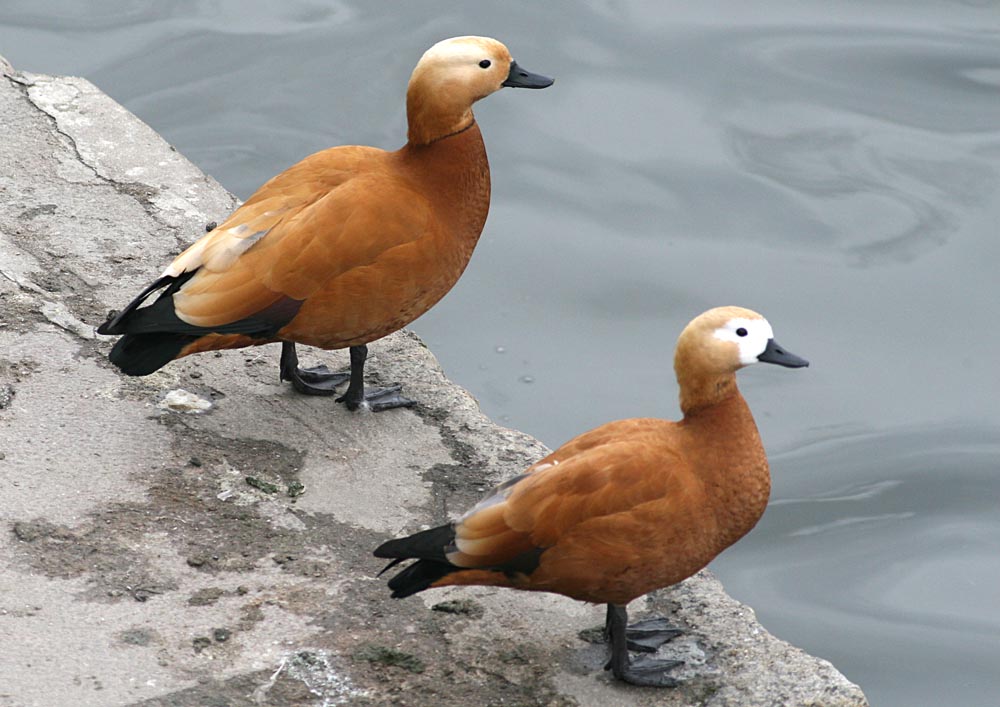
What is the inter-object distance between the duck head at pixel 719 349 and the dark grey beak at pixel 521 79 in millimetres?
1397

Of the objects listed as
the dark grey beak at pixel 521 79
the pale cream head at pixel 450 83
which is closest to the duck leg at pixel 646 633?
the pale cream head at pixel 450 83

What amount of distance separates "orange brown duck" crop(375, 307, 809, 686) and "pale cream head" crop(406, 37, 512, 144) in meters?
1.29

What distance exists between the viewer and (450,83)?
4.51 meters

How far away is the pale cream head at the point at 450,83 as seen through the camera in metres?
4.48

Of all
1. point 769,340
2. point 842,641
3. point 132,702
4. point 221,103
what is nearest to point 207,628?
point 132,702

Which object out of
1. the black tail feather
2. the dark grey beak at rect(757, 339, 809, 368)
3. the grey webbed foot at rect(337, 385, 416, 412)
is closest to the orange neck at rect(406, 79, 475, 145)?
the grey webbed foot at rect(337, 385, 416, 412)

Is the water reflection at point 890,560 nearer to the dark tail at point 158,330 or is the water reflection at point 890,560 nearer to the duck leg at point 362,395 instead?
the duck leg at point 362,395

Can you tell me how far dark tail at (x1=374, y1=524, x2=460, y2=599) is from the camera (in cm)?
352

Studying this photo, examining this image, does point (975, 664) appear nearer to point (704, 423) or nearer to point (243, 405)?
point (704, 423)

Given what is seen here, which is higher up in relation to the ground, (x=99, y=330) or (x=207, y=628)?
(x=99, y=330)

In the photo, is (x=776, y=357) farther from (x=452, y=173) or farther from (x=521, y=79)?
(x=521, y=79)

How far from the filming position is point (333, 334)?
4434mm

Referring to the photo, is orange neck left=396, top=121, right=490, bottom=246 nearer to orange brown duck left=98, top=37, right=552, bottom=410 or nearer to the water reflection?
orange brown duck left=98, top=37, right=552, bottom=410

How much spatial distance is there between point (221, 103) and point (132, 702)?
561 cm
